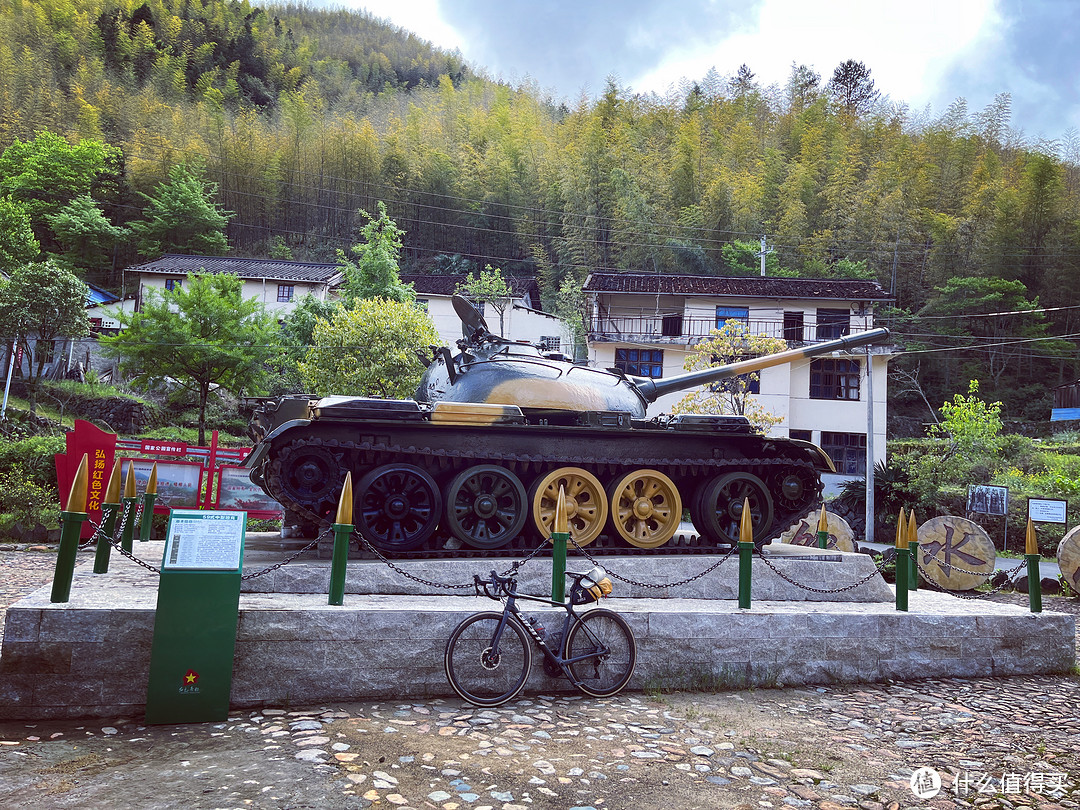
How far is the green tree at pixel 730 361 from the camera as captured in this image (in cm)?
2409

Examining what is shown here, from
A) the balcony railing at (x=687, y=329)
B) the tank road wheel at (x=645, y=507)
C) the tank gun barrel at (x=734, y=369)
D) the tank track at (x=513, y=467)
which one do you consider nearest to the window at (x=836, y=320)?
the balcony railing at (x=687, y=329)

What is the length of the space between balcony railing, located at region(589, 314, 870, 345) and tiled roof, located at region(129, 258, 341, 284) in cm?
1394

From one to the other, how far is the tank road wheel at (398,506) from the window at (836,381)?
24215mm

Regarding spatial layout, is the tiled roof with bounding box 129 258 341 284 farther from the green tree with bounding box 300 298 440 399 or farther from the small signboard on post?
the small signboard on post

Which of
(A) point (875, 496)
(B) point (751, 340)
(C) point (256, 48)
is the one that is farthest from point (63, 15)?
(A) point (875, 496)

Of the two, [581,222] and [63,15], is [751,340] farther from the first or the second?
[63,15]

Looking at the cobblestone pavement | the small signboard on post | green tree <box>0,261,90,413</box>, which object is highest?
green tree <box>0,261,90,413</box>

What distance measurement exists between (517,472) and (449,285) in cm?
3084

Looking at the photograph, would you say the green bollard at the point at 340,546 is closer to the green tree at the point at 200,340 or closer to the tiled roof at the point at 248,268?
the green tree at the point at 200,340

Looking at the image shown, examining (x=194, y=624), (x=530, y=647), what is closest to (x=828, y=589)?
(x=530, y=647)

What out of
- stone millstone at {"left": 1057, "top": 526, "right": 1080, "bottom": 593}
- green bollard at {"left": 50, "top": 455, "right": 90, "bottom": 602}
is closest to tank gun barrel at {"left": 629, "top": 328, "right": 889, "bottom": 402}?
stone millstone at {"left": 1057, "top": 526, "right": 1080, "bottom": 593}

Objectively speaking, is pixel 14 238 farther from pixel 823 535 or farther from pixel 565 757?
pixel 565 757

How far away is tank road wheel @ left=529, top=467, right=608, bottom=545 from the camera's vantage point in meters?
8.20

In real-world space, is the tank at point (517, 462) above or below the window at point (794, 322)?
below
